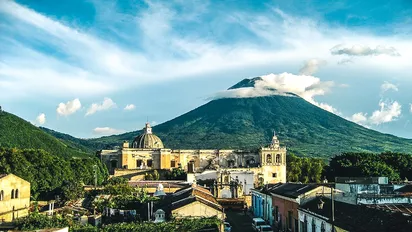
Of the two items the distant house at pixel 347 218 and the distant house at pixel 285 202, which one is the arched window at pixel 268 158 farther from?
the distant house at pixel 347 218

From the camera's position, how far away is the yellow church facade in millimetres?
77750

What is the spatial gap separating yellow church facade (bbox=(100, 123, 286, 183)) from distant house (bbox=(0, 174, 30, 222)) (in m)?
42.4

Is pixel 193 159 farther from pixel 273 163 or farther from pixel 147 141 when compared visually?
pixel 273 163

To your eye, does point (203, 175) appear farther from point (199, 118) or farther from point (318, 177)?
point (199, 118)

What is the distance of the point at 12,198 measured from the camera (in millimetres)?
31484

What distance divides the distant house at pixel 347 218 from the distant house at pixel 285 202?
712 mm

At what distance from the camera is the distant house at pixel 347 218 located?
732 inches

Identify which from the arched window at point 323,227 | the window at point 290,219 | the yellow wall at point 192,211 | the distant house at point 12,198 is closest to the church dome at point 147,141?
the distant house at point 12,198

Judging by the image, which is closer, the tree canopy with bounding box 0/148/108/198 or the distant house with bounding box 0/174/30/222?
the distant house with bounding box 0/174/30/222

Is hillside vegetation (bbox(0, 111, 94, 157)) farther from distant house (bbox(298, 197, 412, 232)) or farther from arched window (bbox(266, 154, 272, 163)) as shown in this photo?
distant house (bbox(298, 197, 412, 232))

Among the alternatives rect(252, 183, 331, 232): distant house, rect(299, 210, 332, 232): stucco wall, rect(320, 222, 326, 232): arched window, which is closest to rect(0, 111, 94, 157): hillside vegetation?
rect(252, 183, 331, 232): distant house

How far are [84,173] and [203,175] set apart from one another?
14578 mm

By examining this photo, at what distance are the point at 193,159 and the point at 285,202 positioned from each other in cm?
5191

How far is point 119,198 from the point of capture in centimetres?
3294
